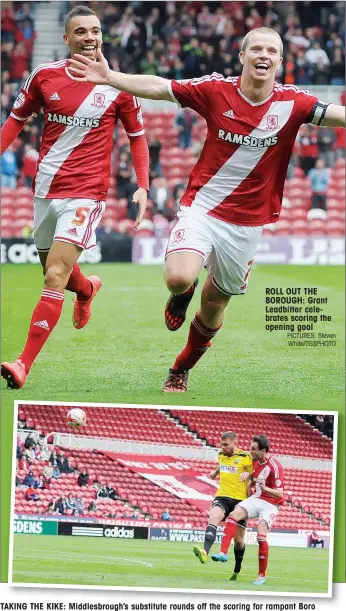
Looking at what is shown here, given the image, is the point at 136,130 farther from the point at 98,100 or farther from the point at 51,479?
the point at 51,479

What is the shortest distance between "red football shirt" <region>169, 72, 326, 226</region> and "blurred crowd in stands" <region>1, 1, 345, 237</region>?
422 inches

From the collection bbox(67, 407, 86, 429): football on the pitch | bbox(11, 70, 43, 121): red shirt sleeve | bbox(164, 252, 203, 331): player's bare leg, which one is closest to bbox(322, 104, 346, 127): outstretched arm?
bbox(164, 252, 203, 331): player's bare leg

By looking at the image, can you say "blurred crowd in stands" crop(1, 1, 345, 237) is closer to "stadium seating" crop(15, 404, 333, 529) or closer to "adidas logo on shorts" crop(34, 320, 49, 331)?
"stadium seating" crop(15, 404, 333, 529)

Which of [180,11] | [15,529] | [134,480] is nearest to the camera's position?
[15,529]

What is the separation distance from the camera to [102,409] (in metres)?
7.65

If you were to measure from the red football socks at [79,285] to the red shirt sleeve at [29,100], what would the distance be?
4.51 ft

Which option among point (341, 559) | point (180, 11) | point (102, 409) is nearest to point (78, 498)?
point (102, 409)

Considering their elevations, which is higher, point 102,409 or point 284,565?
point 102,409

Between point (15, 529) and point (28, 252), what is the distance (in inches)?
452

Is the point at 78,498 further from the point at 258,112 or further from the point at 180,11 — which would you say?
the point at 180,11

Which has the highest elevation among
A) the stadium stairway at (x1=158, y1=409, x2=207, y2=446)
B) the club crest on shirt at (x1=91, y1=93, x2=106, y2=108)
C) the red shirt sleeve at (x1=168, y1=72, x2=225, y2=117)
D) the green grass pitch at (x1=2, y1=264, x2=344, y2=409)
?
the club crest on shirt at (x1=91, y1=93, x2=106, y2=108)

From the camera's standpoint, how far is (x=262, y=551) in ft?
23.4

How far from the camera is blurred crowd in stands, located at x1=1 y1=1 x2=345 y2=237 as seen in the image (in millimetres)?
19141

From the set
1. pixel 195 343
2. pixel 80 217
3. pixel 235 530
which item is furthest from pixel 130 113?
pixel 235 530
